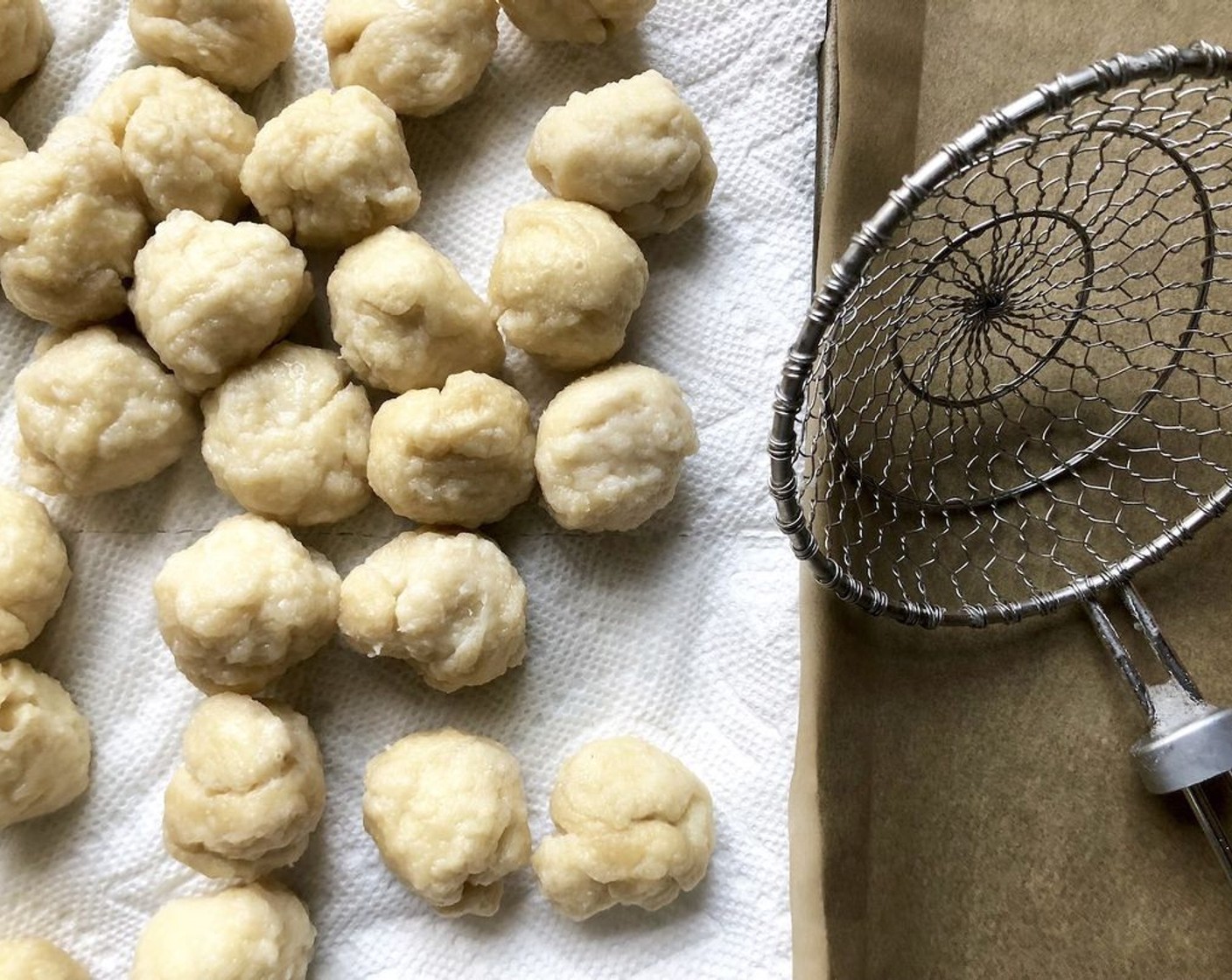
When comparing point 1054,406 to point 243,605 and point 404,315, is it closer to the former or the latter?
point 404,315

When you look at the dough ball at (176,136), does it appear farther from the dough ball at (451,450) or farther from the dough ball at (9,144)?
the dough ball at (451,450)

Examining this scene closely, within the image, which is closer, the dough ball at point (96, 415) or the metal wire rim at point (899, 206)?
the metal wire rim at point (899, 206)

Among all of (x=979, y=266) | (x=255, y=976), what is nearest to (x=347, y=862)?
(x=255, y=976)

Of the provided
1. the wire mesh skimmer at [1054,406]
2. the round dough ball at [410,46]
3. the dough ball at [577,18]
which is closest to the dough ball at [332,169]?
the round dough ball at [410,46]

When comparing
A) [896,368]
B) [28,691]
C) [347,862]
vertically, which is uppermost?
[896,368]

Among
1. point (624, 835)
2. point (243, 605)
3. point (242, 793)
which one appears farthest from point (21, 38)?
point (624, 835)

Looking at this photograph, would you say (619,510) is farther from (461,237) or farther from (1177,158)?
(1177,158)
